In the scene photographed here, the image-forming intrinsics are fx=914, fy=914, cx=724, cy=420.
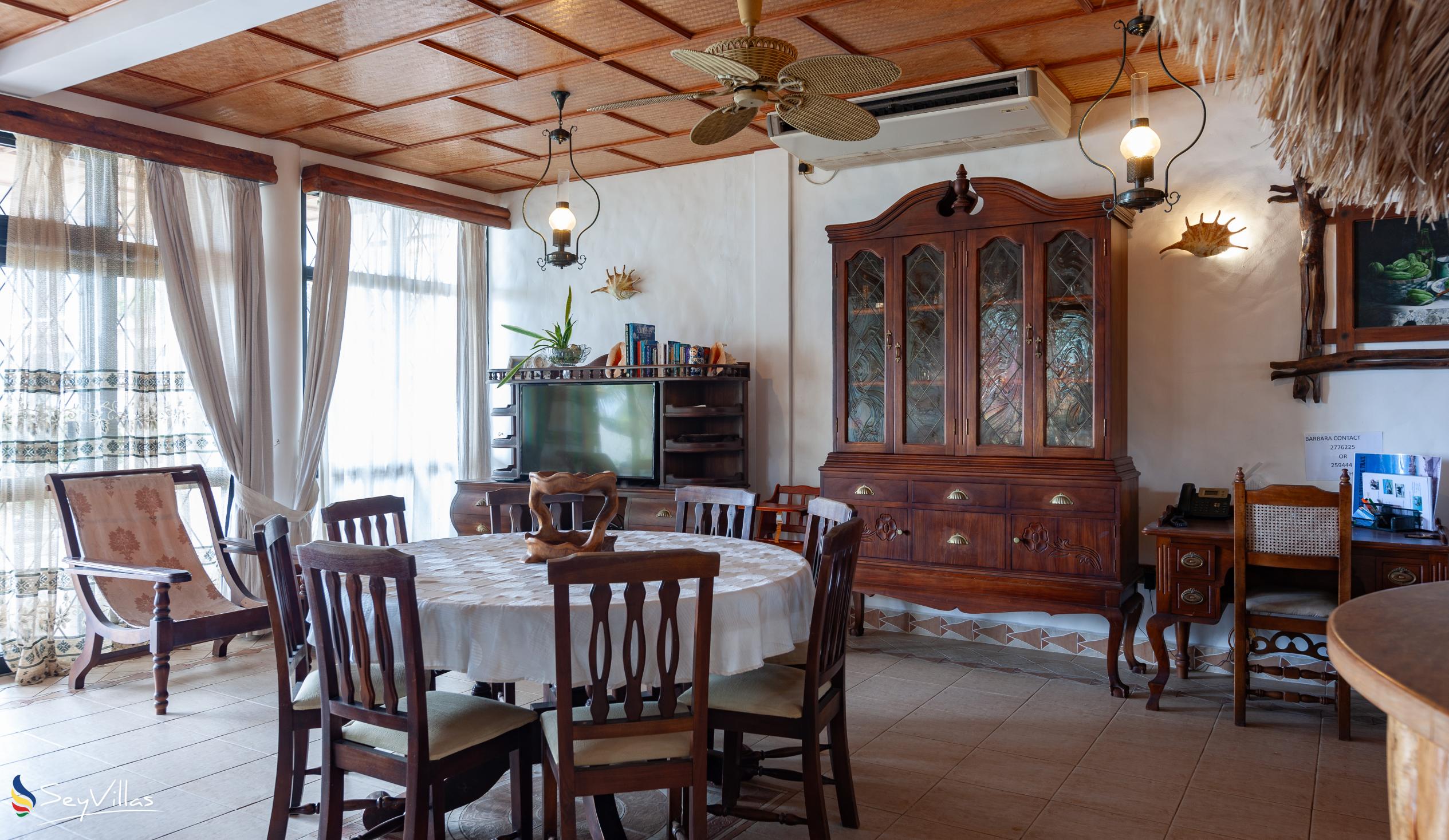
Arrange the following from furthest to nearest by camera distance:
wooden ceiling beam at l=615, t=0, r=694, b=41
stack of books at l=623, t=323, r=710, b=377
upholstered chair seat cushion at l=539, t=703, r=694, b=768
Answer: stack of books at l=623, t=323, r=710, b=377 < wooden ceiling beam at l=615, t=0, r=694, b=41 < upholstered chair seat cushion at l=539, t=703, r=694, b=768

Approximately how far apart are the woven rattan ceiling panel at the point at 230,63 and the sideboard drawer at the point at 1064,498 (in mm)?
3616

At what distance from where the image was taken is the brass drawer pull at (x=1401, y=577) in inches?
132

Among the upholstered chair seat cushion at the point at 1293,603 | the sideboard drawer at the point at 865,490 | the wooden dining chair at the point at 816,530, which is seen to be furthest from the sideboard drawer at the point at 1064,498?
the wooden dining chair at the point at 816,530

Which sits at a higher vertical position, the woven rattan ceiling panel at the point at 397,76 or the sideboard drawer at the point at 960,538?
the woven rattan ceiling panel at the point at 397,76

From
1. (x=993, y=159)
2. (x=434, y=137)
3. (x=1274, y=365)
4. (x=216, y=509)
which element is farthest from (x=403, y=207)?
(x=1274, y=365)

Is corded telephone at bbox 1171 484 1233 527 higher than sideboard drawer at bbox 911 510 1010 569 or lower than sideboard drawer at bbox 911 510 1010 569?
higher

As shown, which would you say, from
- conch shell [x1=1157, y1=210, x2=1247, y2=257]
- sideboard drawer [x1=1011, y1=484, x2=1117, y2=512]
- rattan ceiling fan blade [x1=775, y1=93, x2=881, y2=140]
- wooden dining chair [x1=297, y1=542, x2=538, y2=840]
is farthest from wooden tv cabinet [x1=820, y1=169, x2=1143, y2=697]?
wooden dining chair [x1=297, y1=542, x2=538, y2=840]

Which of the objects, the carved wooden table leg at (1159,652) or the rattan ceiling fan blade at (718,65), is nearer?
the rattan ceiling fan blade at (718,65)

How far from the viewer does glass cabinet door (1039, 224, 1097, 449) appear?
409 centimetres

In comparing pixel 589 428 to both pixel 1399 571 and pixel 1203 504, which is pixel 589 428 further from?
pixel 1399 571

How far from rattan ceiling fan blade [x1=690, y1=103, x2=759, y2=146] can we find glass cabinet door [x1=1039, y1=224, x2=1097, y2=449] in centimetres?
181

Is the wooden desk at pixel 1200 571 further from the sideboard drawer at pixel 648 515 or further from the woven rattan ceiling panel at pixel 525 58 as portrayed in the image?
the sideboard drawer at pixel 648 515

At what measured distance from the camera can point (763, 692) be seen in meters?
2.51

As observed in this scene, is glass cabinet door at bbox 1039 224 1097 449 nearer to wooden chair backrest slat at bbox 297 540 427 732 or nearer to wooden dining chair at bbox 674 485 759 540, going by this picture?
wooden dining chair at bbox 674 485 759 540
